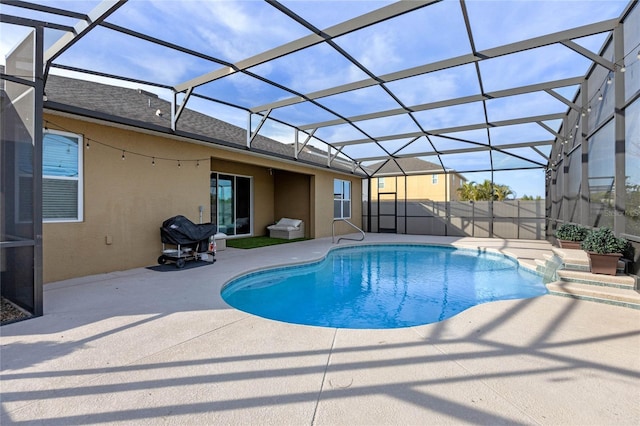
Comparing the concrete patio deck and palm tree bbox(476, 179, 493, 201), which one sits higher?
palm tree bbox(476, 179, 493, 201)

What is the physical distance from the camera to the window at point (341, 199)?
13773mm

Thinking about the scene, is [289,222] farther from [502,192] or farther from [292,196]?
[502,192]

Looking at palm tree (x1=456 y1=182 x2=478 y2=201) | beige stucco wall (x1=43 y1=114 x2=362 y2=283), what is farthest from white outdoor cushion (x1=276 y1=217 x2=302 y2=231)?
palm tree (x1=456 y1=182 x2=478 y2=201)

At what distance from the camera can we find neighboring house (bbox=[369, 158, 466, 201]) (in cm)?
1464

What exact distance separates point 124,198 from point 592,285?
831 cm

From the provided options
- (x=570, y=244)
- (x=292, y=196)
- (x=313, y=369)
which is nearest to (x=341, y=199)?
(x=292, y=196)

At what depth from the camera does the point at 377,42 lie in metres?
5.07

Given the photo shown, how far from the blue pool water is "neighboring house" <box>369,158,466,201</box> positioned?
6088mm

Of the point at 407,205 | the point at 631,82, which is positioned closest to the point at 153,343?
the point at 631,82

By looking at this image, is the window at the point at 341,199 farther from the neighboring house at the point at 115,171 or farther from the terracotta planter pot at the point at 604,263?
the terracotta planter pot at the point at 604,263

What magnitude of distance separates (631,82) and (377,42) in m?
3.83

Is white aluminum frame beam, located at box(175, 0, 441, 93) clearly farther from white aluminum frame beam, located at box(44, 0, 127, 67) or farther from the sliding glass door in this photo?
the sliding glass door

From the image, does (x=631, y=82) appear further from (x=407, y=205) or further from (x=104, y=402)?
(x=407, y=205)

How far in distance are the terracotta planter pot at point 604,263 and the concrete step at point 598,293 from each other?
0.38 m
